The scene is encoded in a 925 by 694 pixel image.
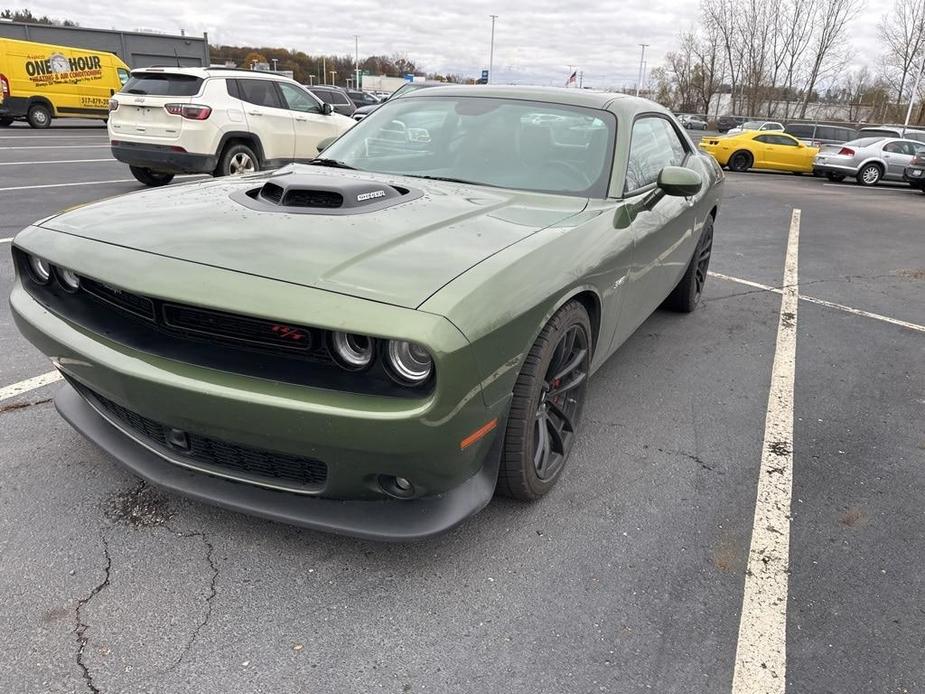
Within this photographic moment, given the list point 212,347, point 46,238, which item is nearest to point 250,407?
point 212,347

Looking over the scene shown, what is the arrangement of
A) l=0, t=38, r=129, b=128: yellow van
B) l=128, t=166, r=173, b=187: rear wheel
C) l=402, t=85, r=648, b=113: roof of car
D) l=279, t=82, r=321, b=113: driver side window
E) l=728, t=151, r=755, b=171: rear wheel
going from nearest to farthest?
l=402, t=85, r=648, b=113: roof of car < l=128, t=166, r=173, b=187: rear wheel < l=279, t=82, r=321, b=113: driver side window < l=0, t=38, r=129, b=128: yellow van < l=728, t=151, r=755, b=171: rear wheel

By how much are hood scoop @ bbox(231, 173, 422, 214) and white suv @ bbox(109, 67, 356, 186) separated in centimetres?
558

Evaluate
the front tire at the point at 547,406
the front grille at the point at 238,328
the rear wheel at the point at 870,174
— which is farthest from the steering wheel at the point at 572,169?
the rear wheel at the point at 870,174

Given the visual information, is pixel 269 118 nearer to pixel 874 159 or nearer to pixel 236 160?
pixel 236 160

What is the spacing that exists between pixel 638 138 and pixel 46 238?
272cm

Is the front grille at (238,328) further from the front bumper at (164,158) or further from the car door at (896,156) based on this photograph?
the car door at (896,156)

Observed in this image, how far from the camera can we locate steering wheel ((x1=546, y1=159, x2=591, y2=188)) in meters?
3.03

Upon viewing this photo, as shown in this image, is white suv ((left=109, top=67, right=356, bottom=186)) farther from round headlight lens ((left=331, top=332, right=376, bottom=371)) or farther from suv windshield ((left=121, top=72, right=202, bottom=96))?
round headlight lens ((left=331, top=332, right=376, bottom=371))

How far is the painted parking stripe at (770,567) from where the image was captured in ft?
6.18

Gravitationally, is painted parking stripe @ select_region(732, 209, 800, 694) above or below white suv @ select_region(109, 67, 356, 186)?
below

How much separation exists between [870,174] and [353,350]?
1969 cm

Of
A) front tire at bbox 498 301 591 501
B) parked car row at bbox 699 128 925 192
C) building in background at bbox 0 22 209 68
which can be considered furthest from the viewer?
building in background at bbox 0 22 209 68

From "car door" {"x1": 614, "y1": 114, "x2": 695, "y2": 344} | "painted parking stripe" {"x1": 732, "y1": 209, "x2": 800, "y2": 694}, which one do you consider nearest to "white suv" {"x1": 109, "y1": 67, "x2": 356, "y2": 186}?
"car door" {"x1": 614, "y1": 114, "x2": 695, "y2": 344}

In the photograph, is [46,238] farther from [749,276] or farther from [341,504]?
[749,276]
